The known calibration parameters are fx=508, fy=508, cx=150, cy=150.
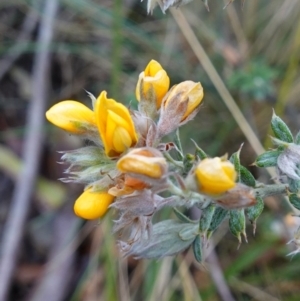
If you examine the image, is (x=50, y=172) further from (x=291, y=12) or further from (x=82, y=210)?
(x=82, y=210)

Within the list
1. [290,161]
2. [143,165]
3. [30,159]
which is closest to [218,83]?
[30,159]

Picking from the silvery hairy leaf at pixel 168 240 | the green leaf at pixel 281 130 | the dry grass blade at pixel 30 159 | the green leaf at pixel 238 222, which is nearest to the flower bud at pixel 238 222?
the green leaf at pixel 238 222

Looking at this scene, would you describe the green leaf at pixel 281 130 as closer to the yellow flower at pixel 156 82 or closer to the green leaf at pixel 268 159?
the green leaf at pixel 268 159

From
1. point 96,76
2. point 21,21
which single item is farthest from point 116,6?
point 21,21

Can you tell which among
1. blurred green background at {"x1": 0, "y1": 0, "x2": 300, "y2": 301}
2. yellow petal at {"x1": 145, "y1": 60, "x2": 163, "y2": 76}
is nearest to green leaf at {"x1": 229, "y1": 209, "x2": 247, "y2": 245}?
yellow petal at {"x1": 145, "y1": 60, "x2": 163, "y2": 76}

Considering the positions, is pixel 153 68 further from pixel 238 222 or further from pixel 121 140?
pixel 238 222

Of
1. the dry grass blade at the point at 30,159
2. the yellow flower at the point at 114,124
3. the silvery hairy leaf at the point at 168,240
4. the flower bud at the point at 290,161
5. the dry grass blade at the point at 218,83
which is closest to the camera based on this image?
the yellow flower at the point at 114,124
